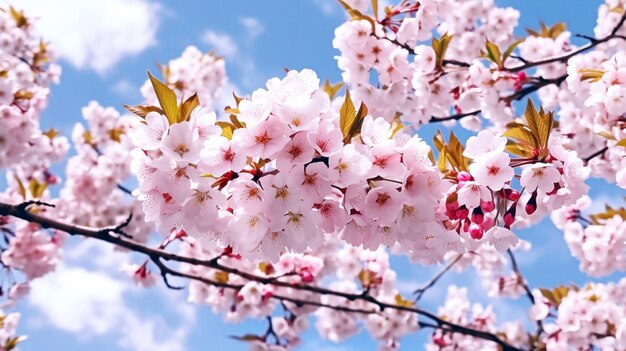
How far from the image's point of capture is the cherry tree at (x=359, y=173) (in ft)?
5.82

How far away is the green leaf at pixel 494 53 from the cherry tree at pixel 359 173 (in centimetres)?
1

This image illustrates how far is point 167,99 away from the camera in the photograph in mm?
1842

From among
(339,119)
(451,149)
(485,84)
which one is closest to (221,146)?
(339,119)

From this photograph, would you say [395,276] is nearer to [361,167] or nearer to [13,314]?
[13,314]

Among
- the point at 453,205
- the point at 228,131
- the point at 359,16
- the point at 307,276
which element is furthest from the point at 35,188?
the point at 453,205

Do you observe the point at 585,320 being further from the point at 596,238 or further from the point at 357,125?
the point at 357,125

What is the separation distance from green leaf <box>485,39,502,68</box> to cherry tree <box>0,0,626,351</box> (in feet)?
0.04

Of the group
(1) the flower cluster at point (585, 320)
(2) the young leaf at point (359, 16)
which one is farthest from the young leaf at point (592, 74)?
(1) the flower cluster at point (585, 320)

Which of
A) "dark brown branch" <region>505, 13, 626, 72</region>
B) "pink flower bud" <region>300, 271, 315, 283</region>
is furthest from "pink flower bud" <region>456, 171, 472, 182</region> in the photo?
"pink flower bud" <region>300, 271, 315, 283</region>

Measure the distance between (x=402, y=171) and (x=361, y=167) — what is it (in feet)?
0.49

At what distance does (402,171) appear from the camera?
1.78 metres

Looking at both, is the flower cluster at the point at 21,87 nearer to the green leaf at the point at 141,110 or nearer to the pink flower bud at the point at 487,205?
the green leaf at the point at 141,110

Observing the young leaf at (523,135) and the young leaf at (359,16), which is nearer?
the young leaf at (523,135)

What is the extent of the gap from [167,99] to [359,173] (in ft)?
2.19
